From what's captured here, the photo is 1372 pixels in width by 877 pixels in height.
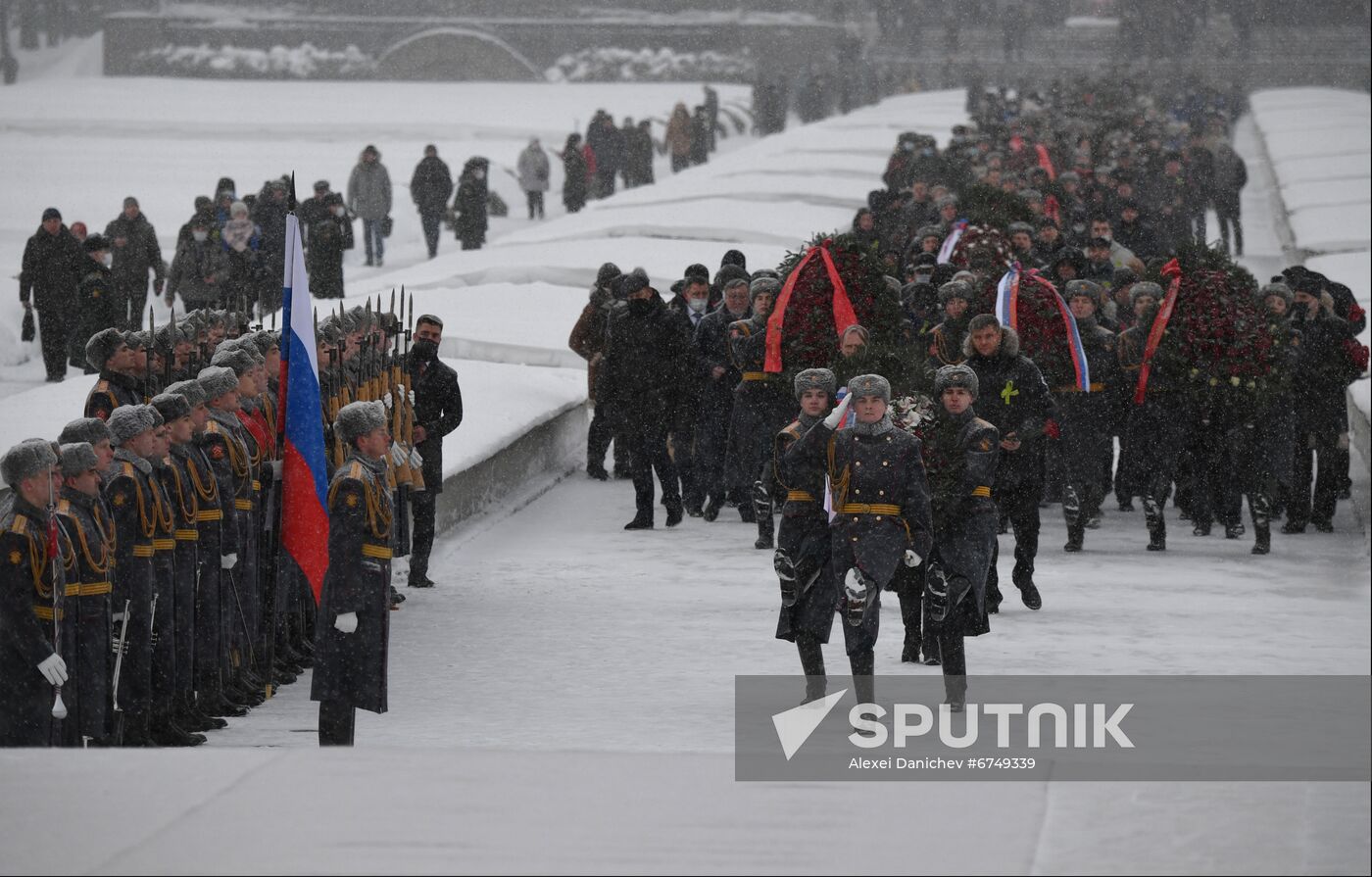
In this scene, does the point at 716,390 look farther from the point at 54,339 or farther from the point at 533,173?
the point at 533,173

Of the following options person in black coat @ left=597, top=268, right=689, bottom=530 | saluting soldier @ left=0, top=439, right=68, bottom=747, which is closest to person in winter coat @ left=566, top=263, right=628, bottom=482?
person in black coat @ left=597, top=268, right=689, bottom=530

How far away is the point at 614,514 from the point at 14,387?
6466 millimetres

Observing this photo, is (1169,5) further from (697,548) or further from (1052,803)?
(1052,803)

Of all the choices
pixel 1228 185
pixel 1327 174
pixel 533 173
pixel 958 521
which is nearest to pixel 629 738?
pixel 958 521

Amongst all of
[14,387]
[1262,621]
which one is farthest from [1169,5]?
[1262,621]

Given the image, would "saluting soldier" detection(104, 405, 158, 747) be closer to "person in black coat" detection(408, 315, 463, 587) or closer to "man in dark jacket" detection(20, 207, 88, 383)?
"person in black coat" detection(408, 315, 463, 587)

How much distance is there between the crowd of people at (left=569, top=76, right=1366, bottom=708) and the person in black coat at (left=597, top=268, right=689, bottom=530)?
1 centimetres

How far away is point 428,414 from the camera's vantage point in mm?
12398

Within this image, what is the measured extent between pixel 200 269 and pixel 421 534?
30.8ft

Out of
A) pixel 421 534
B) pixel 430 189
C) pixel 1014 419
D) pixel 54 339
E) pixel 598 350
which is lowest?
pixel 54 339

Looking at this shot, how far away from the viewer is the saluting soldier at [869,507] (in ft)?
28.7

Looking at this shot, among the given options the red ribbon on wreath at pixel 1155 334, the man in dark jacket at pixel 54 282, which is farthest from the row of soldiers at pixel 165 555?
the man in dark jacket at pixel 54 282

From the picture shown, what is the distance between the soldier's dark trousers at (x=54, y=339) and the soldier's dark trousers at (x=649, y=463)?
6.95 meters

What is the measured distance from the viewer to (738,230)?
26.5m
